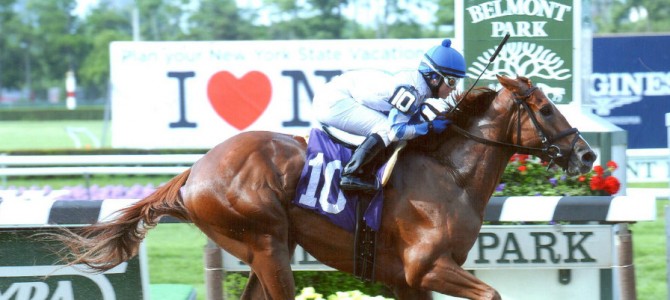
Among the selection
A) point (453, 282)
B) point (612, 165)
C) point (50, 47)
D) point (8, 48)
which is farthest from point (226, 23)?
point (453, 282)

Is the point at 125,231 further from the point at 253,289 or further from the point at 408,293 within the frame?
the point at 408,293

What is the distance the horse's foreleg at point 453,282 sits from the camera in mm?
3834

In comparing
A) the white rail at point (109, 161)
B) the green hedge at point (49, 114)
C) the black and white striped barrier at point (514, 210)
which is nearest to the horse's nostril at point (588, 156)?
the black and white striped barrier at point (514, 210)

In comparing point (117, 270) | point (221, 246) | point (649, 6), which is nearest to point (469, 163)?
point (221, 246)

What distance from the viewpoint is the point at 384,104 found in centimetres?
399

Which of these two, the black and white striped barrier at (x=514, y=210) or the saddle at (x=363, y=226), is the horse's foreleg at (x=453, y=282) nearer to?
the saddle at (x=363, y=226)

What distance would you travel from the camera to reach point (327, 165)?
12.9 ft

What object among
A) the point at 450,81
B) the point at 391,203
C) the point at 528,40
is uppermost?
the point at 528,40

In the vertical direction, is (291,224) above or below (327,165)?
below

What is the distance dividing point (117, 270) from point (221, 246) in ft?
1.98

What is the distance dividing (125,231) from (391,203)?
3.69 ft

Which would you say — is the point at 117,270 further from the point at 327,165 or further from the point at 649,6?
the point at 649,6

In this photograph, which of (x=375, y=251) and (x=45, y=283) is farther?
(x=45, y=283)

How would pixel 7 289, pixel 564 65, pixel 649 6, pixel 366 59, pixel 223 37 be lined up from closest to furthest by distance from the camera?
→ pixel 7 289, pixel 564 65, pixel 366 59, pixel 649 6, pixel 223 37
